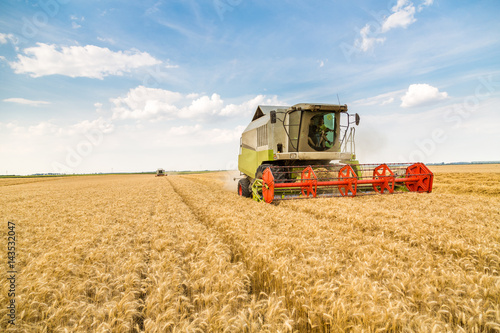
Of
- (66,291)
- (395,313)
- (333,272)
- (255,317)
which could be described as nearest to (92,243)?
(66,291)

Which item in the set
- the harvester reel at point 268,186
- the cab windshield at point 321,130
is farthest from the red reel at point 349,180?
the harvester reel at point 268,186

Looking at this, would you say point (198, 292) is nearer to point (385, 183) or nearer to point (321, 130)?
point (385, 183)

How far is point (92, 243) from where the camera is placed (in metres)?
4.53

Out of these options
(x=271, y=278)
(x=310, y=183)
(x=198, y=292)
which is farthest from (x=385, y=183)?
(x=198, y=292)

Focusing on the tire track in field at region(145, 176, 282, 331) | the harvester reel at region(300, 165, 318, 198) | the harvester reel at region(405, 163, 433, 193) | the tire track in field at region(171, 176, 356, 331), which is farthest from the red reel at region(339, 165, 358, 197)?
the tire track in field at region(145, 176, 282, 331)

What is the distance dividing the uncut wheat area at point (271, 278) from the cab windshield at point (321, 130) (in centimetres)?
477

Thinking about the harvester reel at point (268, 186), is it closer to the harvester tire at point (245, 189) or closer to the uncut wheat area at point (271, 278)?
the uncut wheat area at point (271, 278)

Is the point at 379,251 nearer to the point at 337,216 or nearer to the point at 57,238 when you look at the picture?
the point at 337,216

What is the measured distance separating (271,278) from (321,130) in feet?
26.1

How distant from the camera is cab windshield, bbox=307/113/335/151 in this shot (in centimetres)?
973

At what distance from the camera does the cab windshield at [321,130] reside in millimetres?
9734

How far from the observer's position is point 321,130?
9.78 meters

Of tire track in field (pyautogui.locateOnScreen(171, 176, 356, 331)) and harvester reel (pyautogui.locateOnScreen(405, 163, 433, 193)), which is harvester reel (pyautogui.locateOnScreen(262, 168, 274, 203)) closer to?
tire track in field (pyautogui.locateOnScreen(171, 176, 356, 331))

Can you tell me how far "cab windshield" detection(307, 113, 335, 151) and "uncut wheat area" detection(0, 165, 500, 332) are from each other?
188 inches
